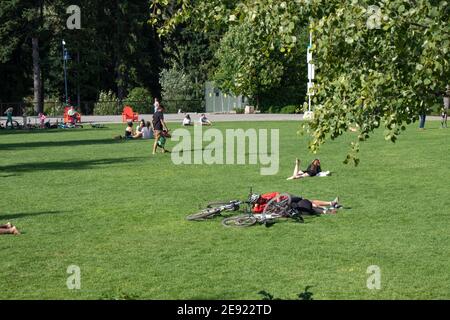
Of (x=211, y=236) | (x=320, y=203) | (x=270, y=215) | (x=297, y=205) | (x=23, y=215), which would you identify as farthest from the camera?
(x=320, y=203)

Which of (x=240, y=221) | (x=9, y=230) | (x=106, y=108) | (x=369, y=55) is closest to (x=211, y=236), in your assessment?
(x=240, y=221)

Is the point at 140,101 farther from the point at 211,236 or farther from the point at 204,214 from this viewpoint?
the point at 211,236

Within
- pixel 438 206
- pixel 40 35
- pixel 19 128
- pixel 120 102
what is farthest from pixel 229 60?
pixel 438 206

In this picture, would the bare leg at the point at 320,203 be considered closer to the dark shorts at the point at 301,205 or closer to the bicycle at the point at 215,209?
the dark shorts at the point at 301,205

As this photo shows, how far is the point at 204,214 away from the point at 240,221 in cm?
91

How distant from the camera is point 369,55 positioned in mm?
7609

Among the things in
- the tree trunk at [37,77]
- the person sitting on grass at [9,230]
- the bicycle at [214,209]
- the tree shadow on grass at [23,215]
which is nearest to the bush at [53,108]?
the tree trunk at [37,77]

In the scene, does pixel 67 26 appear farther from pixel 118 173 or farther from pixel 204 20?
pixel 204 20

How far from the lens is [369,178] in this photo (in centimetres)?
2045

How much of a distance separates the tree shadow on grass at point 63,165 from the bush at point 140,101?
159 ft

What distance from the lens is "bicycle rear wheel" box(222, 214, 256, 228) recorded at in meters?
13.7

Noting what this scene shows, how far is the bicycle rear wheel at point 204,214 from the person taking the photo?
14414 mm

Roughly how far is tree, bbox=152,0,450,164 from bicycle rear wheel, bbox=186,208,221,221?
6.91m

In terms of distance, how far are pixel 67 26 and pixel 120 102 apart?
906 cm
